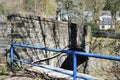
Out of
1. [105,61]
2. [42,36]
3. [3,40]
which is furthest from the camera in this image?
[105,61]

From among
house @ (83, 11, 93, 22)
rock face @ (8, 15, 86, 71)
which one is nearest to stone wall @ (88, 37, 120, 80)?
rock face @ (8, 15, 86, 71)

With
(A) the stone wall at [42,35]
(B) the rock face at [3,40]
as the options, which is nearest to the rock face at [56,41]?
(A) the stone wall at [42,35]

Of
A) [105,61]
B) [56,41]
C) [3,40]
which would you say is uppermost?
[3,40]

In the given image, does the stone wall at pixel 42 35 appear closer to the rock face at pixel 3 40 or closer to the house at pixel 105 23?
the rock face at pixel 3 40

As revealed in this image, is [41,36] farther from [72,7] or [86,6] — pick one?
[72,7]

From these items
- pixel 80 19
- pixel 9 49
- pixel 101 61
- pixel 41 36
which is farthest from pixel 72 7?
pixel 9 49

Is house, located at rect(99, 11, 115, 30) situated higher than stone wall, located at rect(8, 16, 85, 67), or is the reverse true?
stone wall, located at rect(8, 16, 85, 67)

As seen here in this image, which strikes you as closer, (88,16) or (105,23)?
(88,16)

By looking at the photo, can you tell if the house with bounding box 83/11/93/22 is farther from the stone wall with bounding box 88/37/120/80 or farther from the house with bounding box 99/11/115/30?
the stone wall with bounding box 88/37/120/80

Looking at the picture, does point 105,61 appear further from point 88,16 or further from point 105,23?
point 105,23

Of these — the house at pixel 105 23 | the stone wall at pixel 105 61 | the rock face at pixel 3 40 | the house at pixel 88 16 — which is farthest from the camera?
the house at pixel 105 23

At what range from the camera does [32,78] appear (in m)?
6.30

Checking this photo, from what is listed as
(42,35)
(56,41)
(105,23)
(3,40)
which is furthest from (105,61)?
(105,23)

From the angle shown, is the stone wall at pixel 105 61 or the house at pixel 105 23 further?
the house at pixel 105 23
